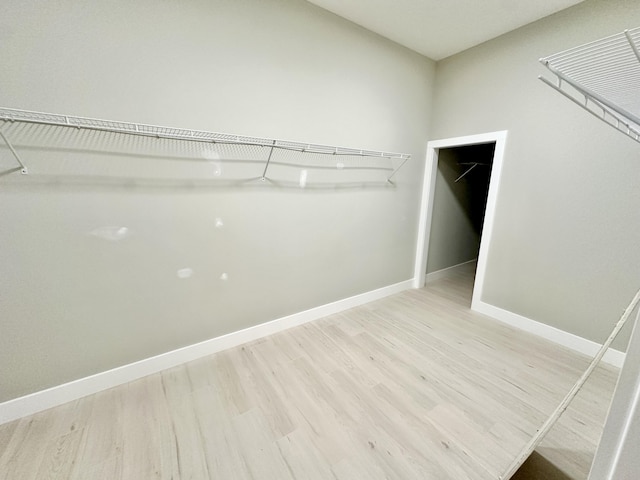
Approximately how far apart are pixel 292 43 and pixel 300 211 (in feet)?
4.11

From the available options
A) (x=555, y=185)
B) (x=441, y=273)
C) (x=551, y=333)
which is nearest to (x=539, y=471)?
(x=551, y=333)

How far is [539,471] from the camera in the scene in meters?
1.15

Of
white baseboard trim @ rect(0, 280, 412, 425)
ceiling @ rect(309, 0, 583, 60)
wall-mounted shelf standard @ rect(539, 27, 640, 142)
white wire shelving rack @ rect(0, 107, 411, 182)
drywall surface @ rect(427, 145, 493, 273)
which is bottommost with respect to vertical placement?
white baseboard trim @ rect(0, 280, 412, 425)

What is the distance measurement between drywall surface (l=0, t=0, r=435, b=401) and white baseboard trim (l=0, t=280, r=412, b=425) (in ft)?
0.18

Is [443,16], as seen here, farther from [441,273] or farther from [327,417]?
[327,417]

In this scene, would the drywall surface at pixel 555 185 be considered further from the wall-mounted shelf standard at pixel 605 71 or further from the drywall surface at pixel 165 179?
the drywall surface at pixel 165 179

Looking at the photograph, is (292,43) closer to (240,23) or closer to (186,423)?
(240,23)

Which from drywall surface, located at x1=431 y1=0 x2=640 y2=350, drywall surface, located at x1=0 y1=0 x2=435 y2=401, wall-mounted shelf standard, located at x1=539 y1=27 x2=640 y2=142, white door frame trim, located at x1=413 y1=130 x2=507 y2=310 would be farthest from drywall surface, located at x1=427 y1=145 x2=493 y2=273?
wall-mounted shelf standard, located at x1=539 y1=27 x2=640 y2=142

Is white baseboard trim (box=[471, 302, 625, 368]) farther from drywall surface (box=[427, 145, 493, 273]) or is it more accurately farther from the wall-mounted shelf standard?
the wall-mounted shelf standard

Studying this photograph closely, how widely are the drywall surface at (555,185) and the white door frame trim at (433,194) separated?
60 millimetres

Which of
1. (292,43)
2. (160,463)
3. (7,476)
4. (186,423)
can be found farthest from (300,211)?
(7,476)

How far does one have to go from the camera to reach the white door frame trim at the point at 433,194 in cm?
240

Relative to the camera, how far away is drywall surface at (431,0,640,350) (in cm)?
179

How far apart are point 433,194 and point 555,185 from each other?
44.9 inches
